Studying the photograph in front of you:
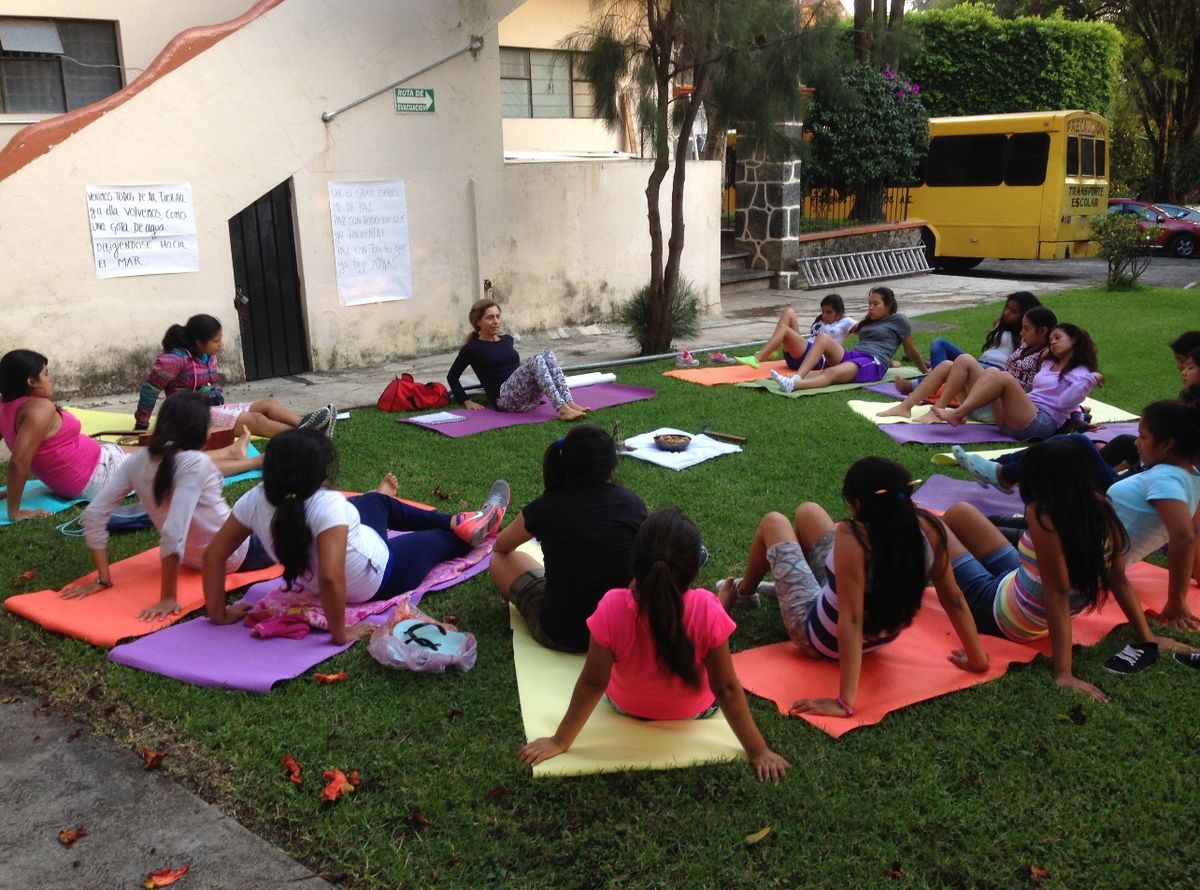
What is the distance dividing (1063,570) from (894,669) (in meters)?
0.70

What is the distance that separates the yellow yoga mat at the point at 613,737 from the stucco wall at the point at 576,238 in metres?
7.73

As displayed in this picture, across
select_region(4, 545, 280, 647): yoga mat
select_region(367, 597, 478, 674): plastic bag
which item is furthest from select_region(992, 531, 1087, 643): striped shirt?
select_region(4, 545, 280, 647): yoga mat

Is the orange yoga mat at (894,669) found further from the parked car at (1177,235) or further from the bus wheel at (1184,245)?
the bus wheel at (1184,245)

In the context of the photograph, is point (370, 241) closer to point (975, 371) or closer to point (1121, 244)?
point (975, 371)

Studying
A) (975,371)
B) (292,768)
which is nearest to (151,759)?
(292,768)

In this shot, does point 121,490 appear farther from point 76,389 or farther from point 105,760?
point 76,389

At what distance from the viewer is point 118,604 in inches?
171

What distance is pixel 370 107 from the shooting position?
945cm

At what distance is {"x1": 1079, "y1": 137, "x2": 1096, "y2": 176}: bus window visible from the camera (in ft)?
58.3

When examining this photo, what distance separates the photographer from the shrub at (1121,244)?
1454 cm

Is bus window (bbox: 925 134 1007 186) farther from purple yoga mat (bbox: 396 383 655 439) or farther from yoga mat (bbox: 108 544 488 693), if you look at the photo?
yoga mat (bbox: 108 544 488 693)

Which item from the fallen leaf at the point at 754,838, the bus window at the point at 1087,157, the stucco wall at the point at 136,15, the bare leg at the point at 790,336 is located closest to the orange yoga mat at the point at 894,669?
the fallen leaf at the point at 754,838

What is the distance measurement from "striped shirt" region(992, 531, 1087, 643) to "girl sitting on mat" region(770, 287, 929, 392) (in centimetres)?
463

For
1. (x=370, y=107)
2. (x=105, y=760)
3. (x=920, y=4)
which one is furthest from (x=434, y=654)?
(x=920, y=4)
